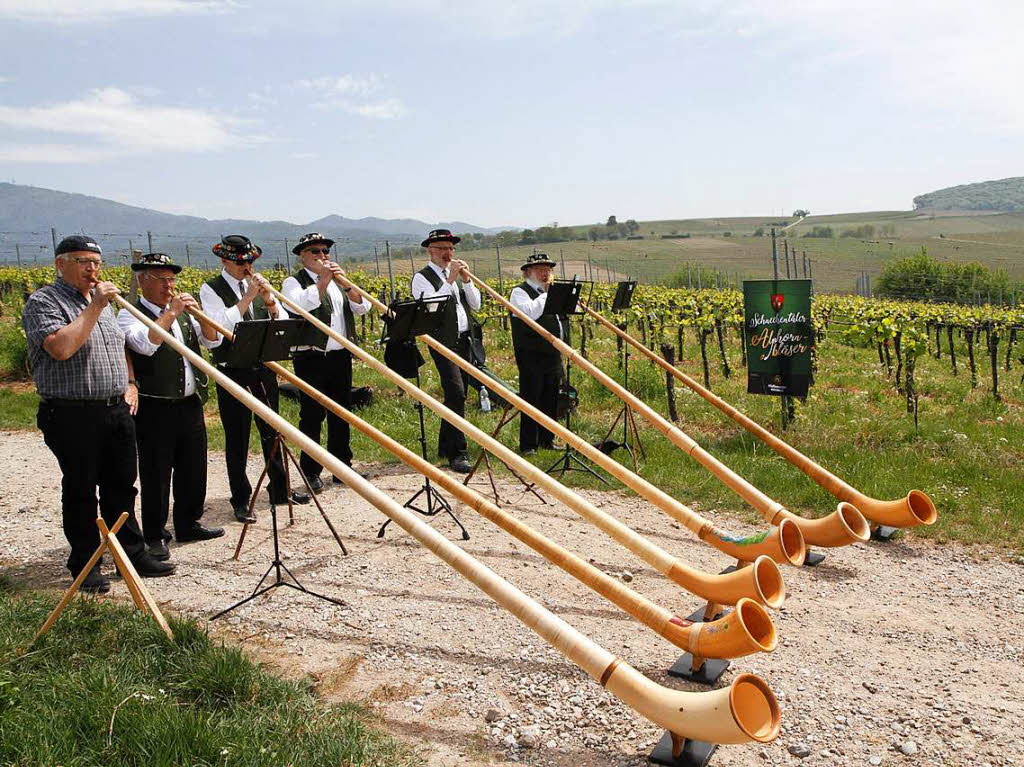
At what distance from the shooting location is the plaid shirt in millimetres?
4273

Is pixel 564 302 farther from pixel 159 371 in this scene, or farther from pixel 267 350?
pixel 159 371

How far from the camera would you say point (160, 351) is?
5172mm

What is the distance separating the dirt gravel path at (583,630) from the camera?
320 cm

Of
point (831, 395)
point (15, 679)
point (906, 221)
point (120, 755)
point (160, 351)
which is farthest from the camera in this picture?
point (906, 221)

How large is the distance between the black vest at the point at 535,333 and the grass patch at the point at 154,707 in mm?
4416

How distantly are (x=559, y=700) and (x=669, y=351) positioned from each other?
7.04m

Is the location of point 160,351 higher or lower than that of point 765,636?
higher

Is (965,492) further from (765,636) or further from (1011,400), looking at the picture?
(1011,400)

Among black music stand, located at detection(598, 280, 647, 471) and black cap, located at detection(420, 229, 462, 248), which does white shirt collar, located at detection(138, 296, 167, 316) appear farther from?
black music stand, located at detection(598, 280, 647, 471)

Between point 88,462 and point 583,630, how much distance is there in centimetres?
300

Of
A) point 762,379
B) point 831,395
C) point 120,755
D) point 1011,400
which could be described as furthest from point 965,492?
point 120,755

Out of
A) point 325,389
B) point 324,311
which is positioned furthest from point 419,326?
point 325,389

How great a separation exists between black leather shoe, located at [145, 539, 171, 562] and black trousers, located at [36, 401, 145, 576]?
164 millimetres

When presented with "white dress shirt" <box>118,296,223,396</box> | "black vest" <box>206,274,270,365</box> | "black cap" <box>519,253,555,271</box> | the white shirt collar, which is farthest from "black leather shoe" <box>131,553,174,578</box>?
"black cap" <box>519,253,555,271</box>
